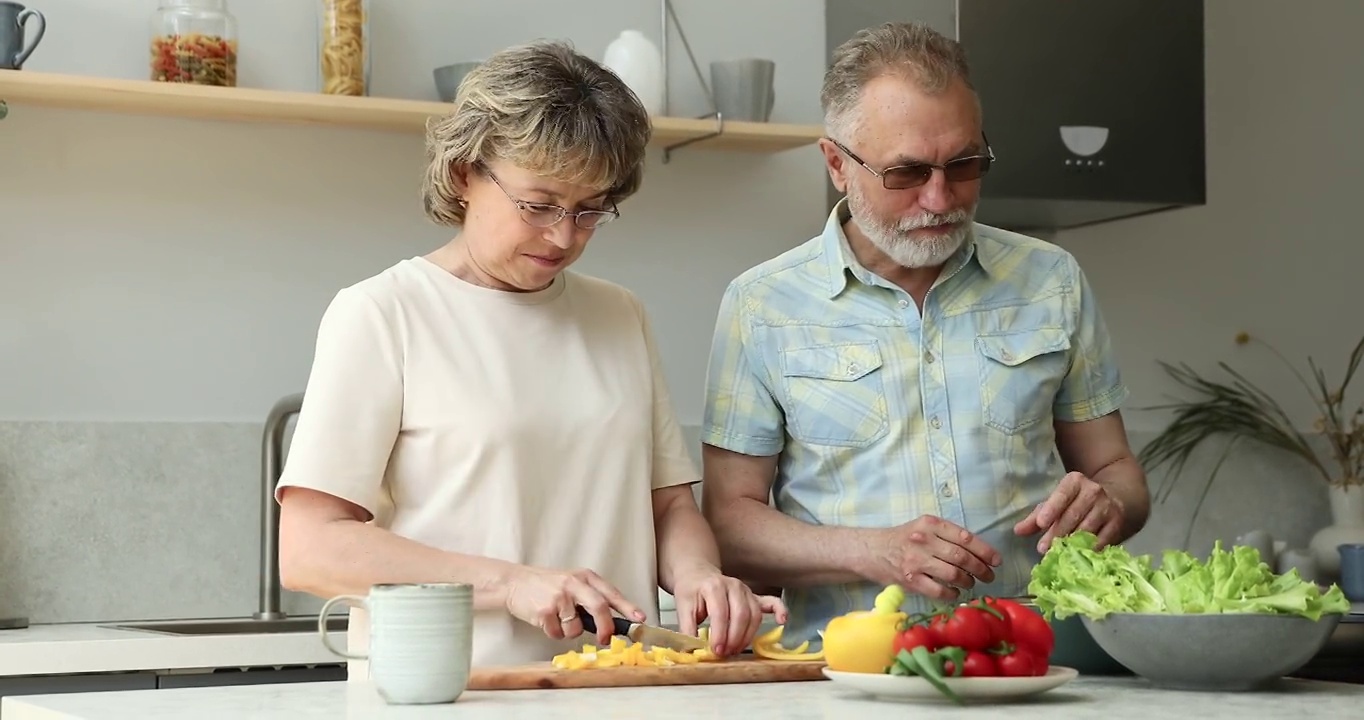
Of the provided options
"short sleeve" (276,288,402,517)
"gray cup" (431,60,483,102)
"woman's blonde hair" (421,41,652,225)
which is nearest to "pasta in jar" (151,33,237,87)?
"gray cup" (431,60,483,102)

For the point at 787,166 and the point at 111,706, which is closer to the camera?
the point at 111,706

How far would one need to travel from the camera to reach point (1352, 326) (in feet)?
13.9

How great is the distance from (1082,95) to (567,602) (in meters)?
2.06

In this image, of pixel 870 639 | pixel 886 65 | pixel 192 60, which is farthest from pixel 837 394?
pixel 192 60

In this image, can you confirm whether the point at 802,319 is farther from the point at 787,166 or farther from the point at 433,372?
the point at 787,166

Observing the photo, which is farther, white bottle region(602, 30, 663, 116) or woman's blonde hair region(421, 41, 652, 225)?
white bottle region(602, 30, 663, 116)

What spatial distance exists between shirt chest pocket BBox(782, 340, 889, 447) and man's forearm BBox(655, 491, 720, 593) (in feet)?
0.74

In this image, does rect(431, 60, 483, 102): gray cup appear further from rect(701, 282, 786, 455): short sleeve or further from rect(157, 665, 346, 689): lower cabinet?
rect(157, 665, 346, 689): lower cabinet

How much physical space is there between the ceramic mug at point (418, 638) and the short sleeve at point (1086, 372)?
1.15 meters

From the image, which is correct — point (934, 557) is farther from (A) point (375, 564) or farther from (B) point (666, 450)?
(A) point (375, 564)

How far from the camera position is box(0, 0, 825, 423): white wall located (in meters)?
3.04

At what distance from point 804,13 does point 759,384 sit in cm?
153

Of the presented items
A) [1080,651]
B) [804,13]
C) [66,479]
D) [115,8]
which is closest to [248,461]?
[66,479]

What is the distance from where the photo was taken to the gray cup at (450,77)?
3.17m
